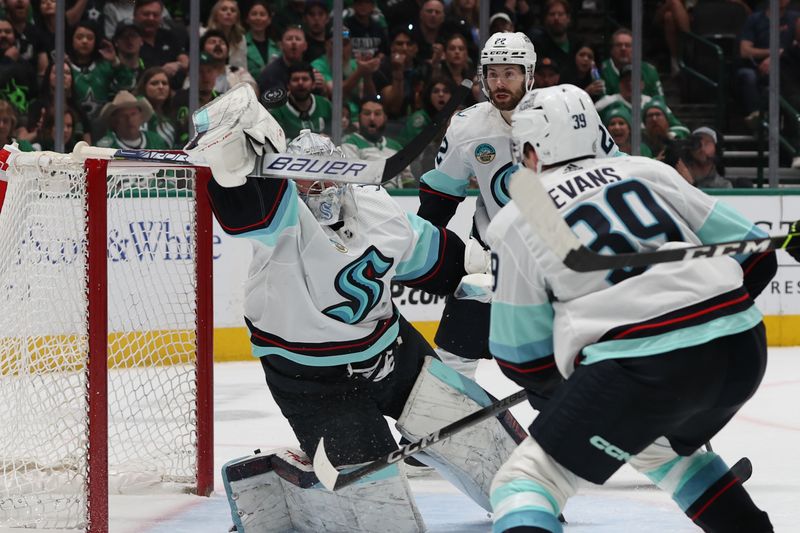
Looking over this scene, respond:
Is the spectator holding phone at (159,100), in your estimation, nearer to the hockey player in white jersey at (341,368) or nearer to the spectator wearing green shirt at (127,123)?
the spectator wearing green shirt at (127,123)

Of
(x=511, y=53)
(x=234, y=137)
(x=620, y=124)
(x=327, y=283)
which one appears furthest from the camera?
(x=620, y=124)

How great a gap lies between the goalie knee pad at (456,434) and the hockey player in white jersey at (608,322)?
0.82 metres

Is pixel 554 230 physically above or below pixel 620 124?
Answer: above

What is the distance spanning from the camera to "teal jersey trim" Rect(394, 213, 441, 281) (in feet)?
9.34

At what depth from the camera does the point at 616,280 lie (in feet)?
6.26

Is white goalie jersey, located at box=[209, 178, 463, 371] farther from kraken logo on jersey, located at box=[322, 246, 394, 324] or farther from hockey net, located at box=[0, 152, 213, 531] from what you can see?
hockey net, located at box=[0, 152, 213, 531]

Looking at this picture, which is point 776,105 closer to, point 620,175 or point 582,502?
point 582,502

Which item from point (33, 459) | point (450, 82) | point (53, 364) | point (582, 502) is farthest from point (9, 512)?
point (450, 82)

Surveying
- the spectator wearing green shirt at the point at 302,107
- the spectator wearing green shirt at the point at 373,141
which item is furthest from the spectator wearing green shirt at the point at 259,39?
the spectator wearing green shirt at the point at 373,141

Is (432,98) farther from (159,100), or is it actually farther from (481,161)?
(481,161)

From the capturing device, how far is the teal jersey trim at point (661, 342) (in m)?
1.87

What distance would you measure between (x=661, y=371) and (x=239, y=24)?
442 cm

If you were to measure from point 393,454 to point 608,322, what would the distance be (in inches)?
23.1

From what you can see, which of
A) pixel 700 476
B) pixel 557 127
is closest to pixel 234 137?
pixel 557 127
